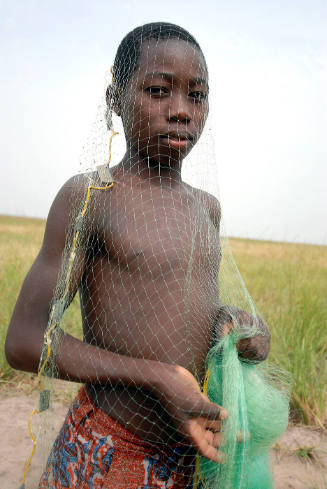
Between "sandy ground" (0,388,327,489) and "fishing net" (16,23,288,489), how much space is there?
701 millimetres

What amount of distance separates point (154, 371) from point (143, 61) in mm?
895

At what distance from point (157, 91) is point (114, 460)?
3.53 feet

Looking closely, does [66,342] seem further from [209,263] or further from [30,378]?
[30,378]

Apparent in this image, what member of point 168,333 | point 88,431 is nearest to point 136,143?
point 168,333

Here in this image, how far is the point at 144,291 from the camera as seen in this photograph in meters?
1.24

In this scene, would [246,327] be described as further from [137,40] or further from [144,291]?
[137,40]

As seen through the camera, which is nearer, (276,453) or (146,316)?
(146,316)

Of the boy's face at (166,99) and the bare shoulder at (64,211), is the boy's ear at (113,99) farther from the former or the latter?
the bare shoulder at (64,211)

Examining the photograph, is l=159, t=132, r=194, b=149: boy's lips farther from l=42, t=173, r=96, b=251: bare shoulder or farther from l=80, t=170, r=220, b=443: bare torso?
l=42, t=173, r=96, b=251: bare shoulder

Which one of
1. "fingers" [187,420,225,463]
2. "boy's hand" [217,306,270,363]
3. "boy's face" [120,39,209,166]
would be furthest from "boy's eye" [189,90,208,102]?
"fingers" [187,420,225,463]

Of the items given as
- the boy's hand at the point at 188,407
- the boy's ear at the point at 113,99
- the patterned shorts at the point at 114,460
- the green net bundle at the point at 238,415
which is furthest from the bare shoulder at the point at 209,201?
the patterned shorts at the point at 114,460

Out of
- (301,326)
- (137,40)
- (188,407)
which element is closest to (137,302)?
(188,407)

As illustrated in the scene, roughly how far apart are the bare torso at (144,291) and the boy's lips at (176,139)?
0.52 feet

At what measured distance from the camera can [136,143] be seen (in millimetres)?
1335
